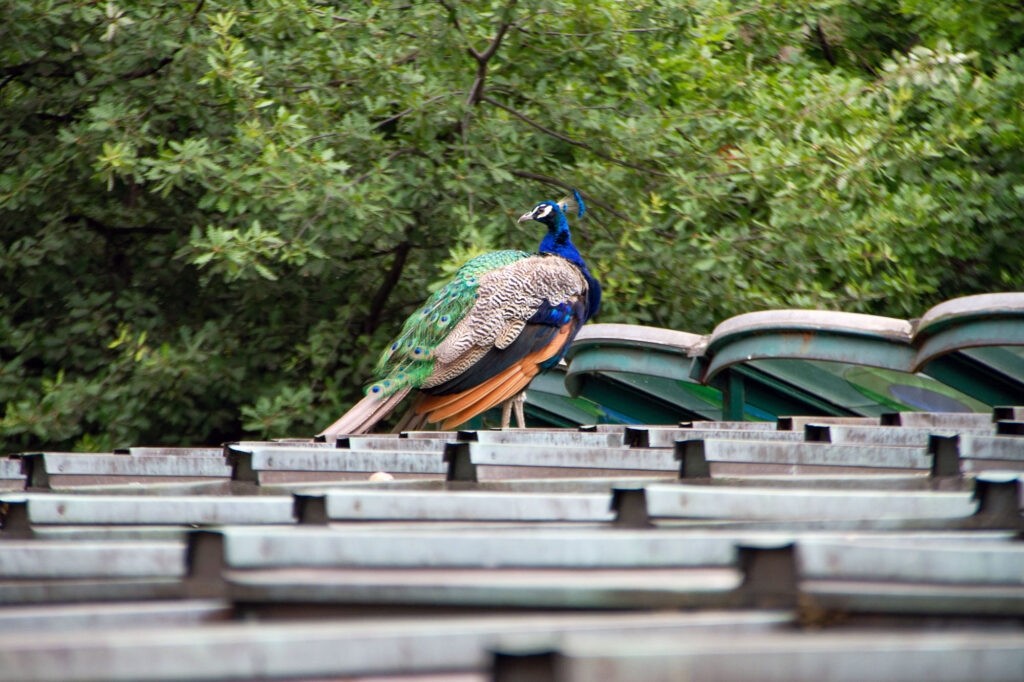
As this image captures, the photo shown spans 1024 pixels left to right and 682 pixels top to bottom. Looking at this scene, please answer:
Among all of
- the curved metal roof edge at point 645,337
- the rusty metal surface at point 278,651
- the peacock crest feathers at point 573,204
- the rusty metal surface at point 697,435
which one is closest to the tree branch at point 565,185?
the peacock crest feathers at point 573,204

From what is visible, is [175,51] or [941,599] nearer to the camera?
[941,599]

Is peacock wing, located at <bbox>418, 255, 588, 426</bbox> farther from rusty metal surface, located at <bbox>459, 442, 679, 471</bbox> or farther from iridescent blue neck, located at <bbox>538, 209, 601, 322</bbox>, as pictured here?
rusty metal surface, located at <bbox>459, 442, 679, 471</bbox>

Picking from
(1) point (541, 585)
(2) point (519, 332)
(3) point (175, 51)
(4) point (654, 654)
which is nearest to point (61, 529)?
(1) point (541, 585)

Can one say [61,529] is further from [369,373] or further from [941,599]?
[369,373]

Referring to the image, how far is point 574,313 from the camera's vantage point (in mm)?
6570

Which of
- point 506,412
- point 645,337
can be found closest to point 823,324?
point 645,337

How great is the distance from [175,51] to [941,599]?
24.2 ft

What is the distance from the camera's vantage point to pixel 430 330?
21.5 ft

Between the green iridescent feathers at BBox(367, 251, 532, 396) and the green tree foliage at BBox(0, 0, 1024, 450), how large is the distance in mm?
166

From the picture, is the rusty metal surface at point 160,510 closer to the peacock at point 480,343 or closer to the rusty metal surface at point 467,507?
the rusty metal surface at point 467,507

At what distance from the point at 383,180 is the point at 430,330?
3.78 ft

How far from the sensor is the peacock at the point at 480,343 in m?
6.34

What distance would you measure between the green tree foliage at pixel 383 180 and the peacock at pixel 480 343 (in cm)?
27

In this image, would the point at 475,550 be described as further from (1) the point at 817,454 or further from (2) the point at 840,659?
(1) the point at 817,454
